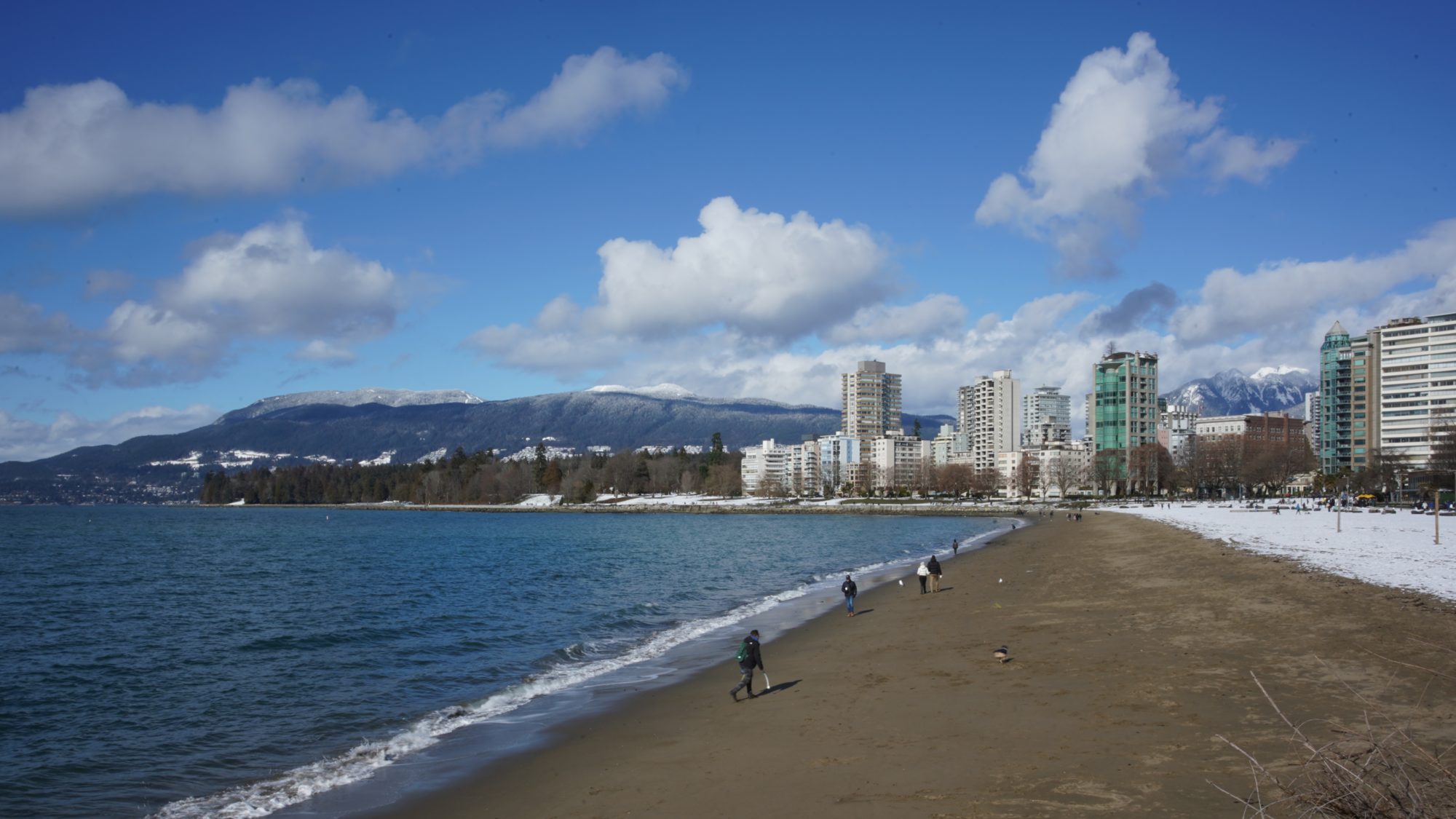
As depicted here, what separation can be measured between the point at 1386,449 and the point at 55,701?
18396cm

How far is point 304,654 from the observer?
25453 mm

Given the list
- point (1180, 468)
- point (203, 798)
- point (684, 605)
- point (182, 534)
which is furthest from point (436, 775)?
point (1180, 468)

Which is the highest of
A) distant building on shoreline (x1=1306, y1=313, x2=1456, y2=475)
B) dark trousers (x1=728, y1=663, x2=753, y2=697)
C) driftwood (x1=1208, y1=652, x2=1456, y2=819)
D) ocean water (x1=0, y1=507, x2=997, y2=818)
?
distant building on shoreline (x1=1306, y1=313, x2=1456, y2=475)

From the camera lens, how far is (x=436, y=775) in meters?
13.8

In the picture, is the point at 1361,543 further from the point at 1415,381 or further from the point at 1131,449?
the point at 1131,449

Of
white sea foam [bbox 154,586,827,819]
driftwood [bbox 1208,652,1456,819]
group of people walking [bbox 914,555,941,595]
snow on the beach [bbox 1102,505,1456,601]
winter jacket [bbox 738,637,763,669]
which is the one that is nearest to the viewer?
driftwood [bbox 1208,652,1456,819]

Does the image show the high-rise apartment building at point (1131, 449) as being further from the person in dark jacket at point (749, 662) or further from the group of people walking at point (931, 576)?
the person in dark jacket at point (749, 662)

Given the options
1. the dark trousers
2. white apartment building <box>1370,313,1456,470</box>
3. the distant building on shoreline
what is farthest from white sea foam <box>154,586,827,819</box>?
white apartment building <box>1370,313,1456,470</box>

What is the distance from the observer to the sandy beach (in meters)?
10.9

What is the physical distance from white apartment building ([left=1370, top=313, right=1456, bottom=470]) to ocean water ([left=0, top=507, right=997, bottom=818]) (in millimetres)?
133923

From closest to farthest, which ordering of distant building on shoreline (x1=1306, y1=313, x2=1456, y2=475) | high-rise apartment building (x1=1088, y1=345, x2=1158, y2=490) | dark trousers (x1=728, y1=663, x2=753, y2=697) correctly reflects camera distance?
dark trousers (x1=728, y1=663, x2=753, y2=697), distant building on shoreline (x1=1306, y1=313, x2=1456, y2=475), high-rise apartment building (x1=1088, y1=345, x2=1158, y2=490)

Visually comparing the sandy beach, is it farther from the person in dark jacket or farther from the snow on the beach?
the snow on the beach

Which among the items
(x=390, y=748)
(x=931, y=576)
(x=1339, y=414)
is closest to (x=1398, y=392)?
(x=1339, y=414)

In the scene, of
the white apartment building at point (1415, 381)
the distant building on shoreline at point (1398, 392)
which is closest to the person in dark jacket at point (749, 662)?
the distant building on shoreline at point (1398, 392)
